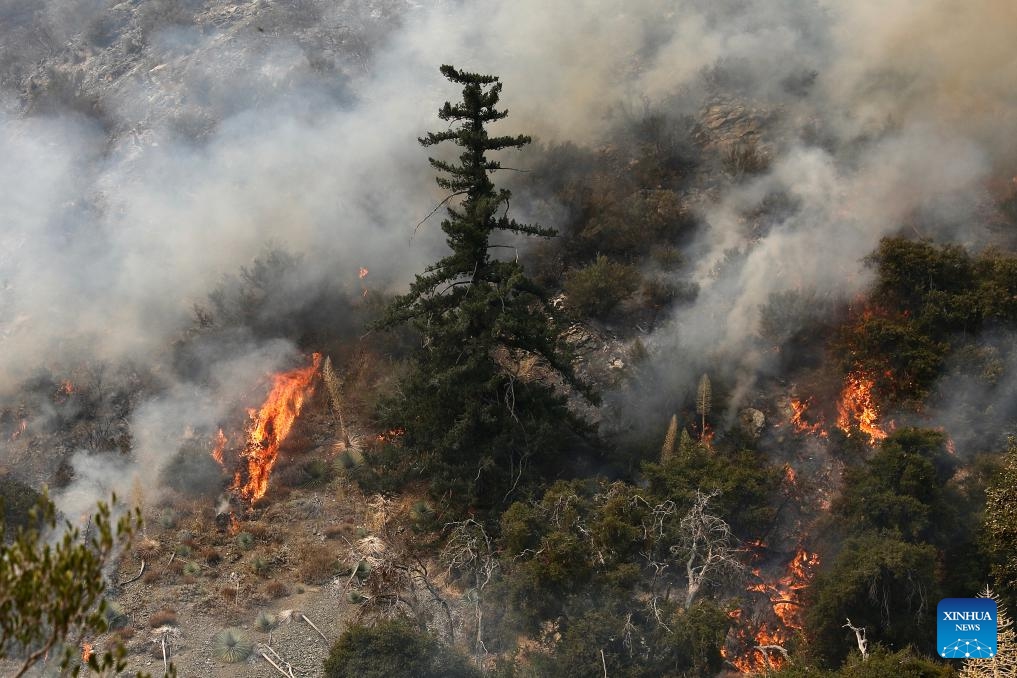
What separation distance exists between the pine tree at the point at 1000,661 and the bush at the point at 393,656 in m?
6.23

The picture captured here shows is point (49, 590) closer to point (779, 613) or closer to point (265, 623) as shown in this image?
point (265, 623)

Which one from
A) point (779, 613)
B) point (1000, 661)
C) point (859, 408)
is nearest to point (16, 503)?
point (779, 613)

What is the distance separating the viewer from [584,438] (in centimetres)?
1634

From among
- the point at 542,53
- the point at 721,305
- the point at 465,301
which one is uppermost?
the point at 542,53

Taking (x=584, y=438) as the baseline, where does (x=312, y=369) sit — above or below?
above

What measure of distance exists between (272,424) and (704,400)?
29.0 feet

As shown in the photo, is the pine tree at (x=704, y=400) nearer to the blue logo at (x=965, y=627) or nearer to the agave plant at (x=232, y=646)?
the blue logo at (x=965, y=627)

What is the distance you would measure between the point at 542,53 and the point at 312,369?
40.2 ft

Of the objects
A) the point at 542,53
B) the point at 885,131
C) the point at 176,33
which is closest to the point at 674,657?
the point at 885,131

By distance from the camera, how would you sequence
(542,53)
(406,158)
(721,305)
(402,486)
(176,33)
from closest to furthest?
(402,486), (721,305), (406,158), (542,53), (176,33)

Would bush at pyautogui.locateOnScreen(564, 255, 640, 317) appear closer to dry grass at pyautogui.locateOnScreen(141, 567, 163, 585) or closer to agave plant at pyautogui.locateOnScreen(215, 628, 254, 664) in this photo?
agave plant at pyautogui.locateOnScreen(215, 628, 254, 664)

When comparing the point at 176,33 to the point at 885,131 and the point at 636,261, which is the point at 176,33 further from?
the point at 885,131

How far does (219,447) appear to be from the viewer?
17.8 metres

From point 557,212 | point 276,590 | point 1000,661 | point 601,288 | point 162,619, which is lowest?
point 1000,661
